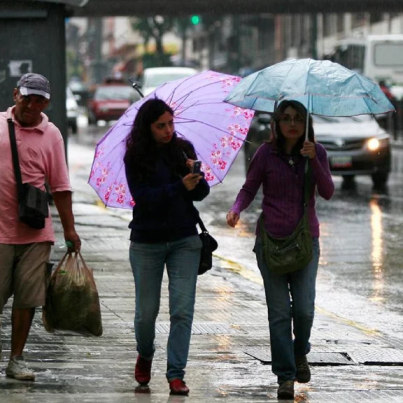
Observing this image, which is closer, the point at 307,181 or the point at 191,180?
the point at 191,180

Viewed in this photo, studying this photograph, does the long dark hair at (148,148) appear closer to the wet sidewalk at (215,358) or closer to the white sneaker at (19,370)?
the wet sidewalk at (215,358)

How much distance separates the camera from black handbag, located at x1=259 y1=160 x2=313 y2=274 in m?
7.14

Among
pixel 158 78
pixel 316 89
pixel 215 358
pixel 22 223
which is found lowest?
pixel 158 78

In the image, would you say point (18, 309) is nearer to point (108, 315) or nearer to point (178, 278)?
point (178, 278)

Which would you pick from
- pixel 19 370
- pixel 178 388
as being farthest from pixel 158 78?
pixel 178 388

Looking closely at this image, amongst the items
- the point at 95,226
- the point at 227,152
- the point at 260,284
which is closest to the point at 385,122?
the point at 95,226

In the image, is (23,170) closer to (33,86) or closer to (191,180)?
(33,86)

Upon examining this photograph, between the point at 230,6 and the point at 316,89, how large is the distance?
24.2 meters

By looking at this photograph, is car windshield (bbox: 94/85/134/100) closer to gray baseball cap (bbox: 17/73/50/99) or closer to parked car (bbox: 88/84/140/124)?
parked car (bbox: 88/84/140/124)

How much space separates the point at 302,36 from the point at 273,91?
211 feet

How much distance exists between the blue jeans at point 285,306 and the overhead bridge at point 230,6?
892 inches

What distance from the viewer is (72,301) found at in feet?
24.8

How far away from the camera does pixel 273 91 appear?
7.38 m

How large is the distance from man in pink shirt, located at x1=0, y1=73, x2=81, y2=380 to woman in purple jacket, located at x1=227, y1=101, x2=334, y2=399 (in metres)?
1.08
